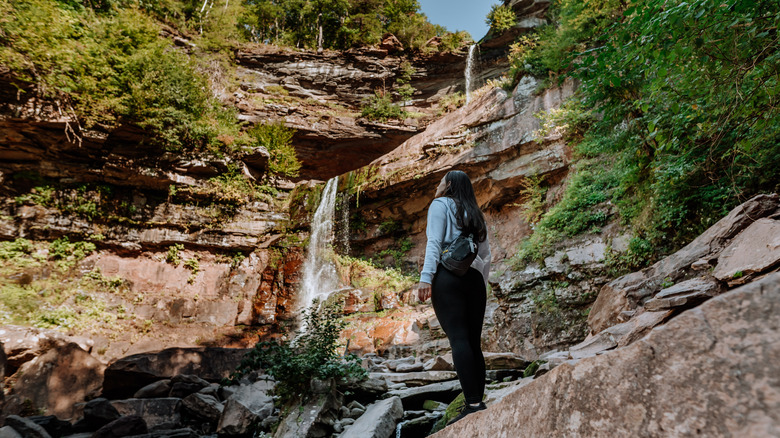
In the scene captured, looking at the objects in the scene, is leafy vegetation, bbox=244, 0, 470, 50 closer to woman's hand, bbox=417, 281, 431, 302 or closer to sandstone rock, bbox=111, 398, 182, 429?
sandstone rock, bbox=111, 398, 182, 429

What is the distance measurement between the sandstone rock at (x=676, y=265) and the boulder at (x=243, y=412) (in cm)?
385

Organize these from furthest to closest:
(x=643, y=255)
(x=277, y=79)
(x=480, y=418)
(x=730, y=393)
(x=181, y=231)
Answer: (x=277, y=79), (x=181, y=231), (x=643, y=255), (x=480, y=418), (x=730, y=393)

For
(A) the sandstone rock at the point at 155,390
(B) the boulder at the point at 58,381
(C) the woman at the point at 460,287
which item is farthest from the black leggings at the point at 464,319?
(B) the boulder at the point at 58,381

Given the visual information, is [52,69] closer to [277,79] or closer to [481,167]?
[277,79]

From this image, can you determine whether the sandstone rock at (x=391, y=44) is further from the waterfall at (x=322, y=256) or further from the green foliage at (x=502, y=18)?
the waterfall at (x=322, y=256)

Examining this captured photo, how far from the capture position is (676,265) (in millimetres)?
3783

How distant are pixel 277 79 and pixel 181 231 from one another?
9750mm

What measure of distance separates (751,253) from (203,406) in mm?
5450

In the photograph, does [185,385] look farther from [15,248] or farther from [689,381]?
[15,248]

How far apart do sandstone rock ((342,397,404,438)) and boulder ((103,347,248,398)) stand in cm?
369

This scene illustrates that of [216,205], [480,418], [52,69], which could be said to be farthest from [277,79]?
[480,418]

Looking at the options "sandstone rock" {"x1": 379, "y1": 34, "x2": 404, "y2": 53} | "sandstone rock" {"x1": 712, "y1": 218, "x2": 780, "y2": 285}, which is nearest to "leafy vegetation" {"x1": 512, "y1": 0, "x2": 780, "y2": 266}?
"sandstone rock" {"x1": 712, "y1": 218, "x2": 780, "y2": 285}

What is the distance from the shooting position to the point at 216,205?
12.5 metres

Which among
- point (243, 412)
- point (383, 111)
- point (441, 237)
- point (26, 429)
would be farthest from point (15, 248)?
point (383, 111)
